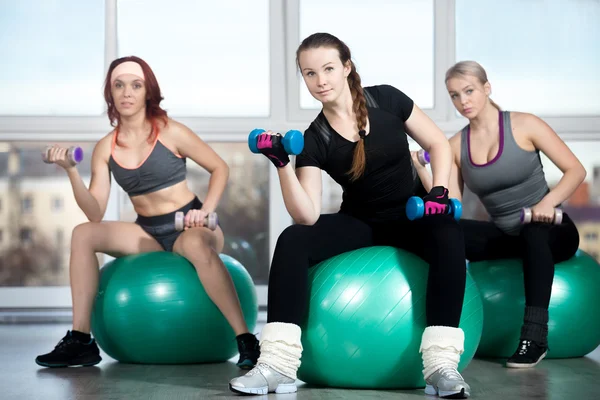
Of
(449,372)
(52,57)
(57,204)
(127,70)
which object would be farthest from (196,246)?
(52,57)

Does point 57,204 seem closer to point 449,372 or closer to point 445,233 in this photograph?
point 445,233

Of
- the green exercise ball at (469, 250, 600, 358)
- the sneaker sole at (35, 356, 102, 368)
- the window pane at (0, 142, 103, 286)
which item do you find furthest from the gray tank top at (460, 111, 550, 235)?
the window pane at (0, 142, 103, 286)

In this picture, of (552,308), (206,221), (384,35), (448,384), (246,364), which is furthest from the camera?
(384,35)

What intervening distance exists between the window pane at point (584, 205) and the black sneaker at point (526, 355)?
7.43 ft

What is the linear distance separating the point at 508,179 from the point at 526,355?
0.69 m

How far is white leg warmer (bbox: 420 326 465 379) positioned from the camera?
2309 mm

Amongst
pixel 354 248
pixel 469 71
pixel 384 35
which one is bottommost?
pixel 354 248

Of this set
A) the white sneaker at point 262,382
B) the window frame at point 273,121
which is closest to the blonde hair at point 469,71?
the white sneaker at point 262,382

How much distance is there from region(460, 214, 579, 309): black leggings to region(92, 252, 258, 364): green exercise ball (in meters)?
1.00

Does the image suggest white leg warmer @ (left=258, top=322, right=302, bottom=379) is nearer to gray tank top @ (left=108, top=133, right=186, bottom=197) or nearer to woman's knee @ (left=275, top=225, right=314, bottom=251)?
woman's knee @ (left=275, top=225, right=314, bottom=251)

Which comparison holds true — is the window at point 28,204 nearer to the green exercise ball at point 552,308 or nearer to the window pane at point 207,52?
the window pane at point 207,52

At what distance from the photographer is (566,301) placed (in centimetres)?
317

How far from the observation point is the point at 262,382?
7.67ft

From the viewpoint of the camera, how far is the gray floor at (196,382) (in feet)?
7.88
